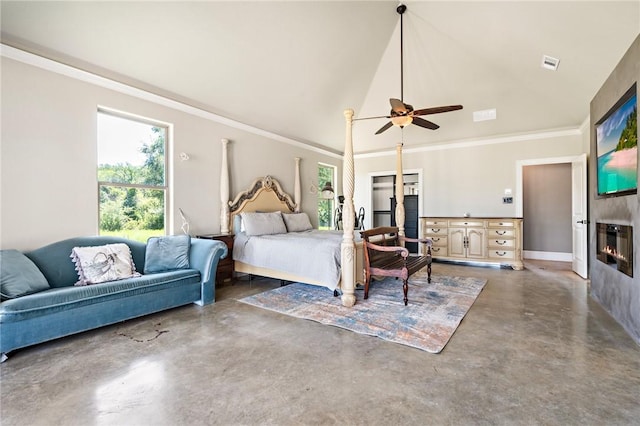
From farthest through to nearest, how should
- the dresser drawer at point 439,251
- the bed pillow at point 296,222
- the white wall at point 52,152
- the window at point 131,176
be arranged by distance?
the dresser drawer at point 439,251, the bed pillow at point 296,222, the window at point 131,176, the white wall at point 52,152

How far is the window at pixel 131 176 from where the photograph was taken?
368 cm

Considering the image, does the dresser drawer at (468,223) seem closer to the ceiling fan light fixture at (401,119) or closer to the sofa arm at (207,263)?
the ceiling fan light fixture at (401,119)

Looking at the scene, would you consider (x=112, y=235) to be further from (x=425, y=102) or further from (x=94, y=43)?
(x=425, y=102)

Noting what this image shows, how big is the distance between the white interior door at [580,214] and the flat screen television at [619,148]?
1461 mm

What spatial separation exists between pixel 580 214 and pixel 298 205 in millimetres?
4998

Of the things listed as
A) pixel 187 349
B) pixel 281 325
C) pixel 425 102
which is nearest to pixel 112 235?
pixel 187 349

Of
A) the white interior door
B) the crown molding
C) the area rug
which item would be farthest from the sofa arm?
the white interior door

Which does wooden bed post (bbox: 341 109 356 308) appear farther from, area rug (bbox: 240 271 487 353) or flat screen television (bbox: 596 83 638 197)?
flat screen television (bbox: 596 83 638 197)

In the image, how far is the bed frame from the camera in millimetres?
3598

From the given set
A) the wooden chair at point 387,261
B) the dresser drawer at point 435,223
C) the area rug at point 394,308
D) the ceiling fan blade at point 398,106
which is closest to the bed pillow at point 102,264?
the area rug at point 394,308

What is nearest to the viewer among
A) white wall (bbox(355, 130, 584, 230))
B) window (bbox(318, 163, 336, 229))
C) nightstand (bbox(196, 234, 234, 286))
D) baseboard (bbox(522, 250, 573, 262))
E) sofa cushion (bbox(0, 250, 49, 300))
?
sofa cushion (bbox(0, 250, 49, 300))

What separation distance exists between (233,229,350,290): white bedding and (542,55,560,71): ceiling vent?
3.71 m

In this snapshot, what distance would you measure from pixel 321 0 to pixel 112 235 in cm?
389

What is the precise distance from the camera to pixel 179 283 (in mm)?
3416
